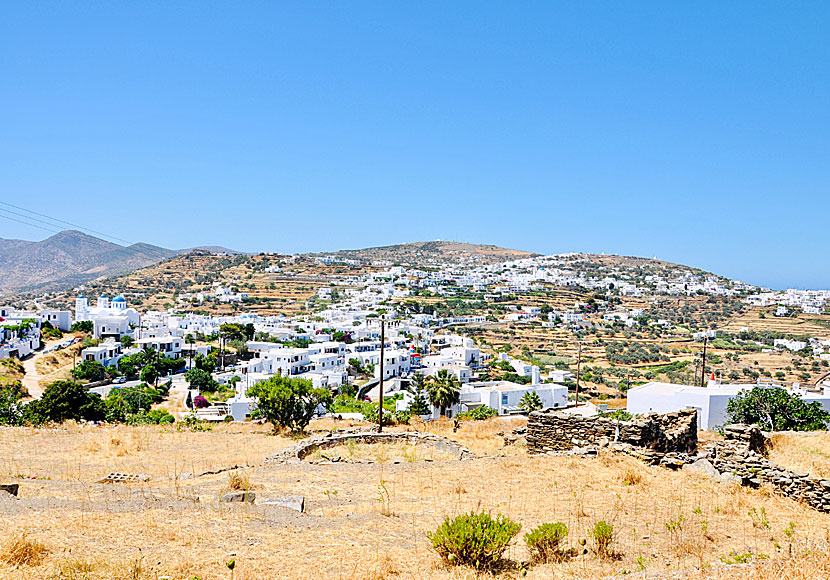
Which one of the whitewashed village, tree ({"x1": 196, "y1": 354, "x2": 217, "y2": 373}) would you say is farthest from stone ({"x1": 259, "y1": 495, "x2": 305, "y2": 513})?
tree ({"x1": 196, "y1": 354, "x2": 217, "y2": 373})

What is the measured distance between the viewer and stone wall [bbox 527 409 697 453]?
1265cm

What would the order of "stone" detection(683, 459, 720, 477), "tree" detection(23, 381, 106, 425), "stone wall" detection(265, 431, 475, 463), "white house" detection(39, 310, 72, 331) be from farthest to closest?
"white house" detection(39, 310, 72, 331) < "tree" detection(23, 381, 106, 425) < "stone wall" detection(265, 431, 475, 463) < "stone" detection(683, 459, 720, 477)

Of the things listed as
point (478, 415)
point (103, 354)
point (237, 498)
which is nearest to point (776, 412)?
point (478, 415)

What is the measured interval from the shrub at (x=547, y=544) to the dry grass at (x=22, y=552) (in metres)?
5.27

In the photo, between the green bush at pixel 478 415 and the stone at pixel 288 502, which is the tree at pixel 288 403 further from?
the stone at pixel 288 502

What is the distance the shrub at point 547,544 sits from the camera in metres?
6.55

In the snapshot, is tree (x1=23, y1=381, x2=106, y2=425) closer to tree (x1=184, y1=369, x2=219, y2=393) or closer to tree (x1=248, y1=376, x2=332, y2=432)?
tree (x1=248, y1=376, x2=332, y2=432)

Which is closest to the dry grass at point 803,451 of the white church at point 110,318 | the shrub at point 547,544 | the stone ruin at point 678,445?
the stone ruin at point 678,445

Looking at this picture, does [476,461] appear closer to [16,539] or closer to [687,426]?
[687,426]

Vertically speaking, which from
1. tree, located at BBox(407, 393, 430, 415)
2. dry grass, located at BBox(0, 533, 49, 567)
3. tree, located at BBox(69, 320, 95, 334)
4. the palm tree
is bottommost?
tree, located at BBox(407, 393, 430, 415)

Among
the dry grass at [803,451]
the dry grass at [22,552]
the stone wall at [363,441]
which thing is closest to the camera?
the dry grass at [22,552]

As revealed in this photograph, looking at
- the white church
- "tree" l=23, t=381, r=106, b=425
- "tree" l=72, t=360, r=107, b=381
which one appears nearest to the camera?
"tree" l=23, t=381, r=106, b=425

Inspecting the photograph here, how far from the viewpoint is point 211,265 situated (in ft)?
546

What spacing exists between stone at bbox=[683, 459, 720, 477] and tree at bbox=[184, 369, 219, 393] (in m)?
51.9
